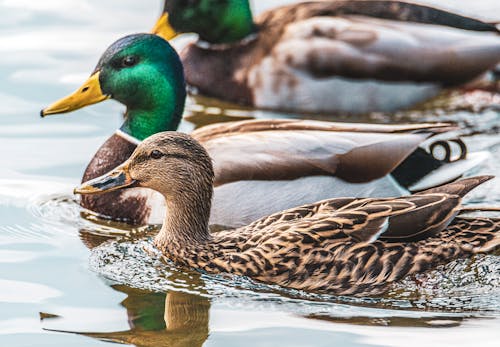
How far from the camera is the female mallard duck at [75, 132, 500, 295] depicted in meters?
7.75

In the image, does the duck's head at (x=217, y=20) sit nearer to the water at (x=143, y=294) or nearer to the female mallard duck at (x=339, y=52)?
the female mallard duck at (x=339, y=52)

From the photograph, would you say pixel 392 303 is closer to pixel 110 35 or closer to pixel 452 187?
pixel 452 187

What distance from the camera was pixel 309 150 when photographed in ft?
29.7

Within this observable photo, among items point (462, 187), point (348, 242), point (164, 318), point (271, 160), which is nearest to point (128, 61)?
point (271, 160)

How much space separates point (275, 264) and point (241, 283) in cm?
26

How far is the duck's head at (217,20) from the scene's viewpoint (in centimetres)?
1198

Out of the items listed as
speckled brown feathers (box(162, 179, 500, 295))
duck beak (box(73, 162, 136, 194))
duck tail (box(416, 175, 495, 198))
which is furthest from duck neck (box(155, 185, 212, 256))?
duck tail (box(416, 175, 495, 198))

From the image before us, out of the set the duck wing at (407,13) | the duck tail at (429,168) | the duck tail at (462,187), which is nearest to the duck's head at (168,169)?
the duck tail at (462,187)

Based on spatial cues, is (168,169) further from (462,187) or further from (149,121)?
(462,187)

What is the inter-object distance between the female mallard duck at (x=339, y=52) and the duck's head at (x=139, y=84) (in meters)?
2.25

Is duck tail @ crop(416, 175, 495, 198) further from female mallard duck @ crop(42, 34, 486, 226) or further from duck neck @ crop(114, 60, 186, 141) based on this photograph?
duck neck @ crop(114, 60, 186, 141)

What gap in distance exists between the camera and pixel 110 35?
12.9 m

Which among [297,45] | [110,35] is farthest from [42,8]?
[297,45]

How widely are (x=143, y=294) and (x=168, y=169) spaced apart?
76cm
